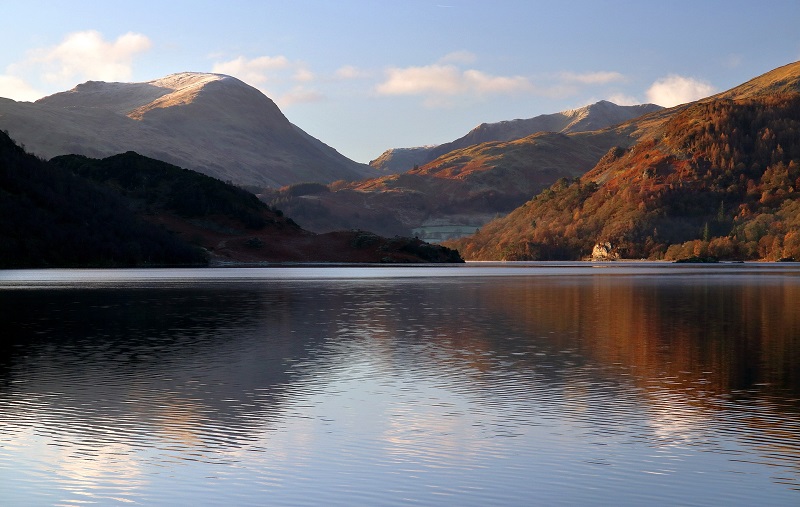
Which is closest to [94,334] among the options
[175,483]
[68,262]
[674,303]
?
[175,483]

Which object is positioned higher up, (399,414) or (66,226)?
(66,226)

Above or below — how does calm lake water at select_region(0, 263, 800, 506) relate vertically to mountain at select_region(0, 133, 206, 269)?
below

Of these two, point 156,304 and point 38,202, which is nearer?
point 156,304

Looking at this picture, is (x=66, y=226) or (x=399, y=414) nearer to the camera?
(x=399, y=414)

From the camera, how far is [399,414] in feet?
71.9

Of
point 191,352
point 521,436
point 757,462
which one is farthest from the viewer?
point 191,352

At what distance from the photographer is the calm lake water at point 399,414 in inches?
619

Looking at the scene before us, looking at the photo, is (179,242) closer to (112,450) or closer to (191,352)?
(191,352)

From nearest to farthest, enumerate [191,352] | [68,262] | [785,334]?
[191,352] → [785,334] → [68,262]

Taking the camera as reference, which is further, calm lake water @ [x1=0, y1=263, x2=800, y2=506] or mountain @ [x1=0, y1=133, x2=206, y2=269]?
mountain @ [x1=0, y1=133, x2=206, y2=269]

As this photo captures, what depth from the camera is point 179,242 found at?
196m

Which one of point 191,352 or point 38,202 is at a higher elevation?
point 38,202

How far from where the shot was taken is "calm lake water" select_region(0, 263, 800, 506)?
51.6ft

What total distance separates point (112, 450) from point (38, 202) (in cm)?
16370
